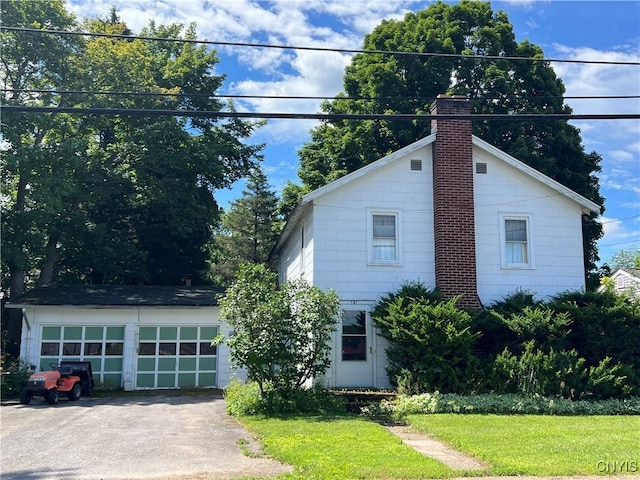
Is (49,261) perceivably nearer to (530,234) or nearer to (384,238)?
(384,238)

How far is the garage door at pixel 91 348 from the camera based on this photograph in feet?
70.6

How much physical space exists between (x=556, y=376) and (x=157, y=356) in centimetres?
1383

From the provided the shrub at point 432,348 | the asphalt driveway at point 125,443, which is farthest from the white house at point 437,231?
the asphalt driveway at point 125,443

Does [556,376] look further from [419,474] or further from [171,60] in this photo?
[171,60]

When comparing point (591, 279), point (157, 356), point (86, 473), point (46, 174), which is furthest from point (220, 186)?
point (86, 473)

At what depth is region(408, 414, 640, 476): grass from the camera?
852 cm

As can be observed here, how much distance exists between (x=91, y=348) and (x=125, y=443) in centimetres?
1218

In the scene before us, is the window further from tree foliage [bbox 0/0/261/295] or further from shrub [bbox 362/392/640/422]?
tree foliage [bbox 0/0/261/295]

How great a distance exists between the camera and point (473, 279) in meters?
18.2


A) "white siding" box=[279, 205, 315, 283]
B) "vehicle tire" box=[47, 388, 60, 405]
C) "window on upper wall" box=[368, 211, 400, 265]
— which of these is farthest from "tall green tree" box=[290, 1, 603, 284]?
"vehicle tire" box=[47, 388, 60, 405]

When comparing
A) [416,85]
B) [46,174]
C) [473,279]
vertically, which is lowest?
[473,279]

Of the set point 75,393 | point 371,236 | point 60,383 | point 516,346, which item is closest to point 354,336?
point 371,236

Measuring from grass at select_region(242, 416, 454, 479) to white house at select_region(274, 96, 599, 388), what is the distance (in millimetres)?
5555

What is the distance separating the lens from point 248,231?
4909 centimetres
